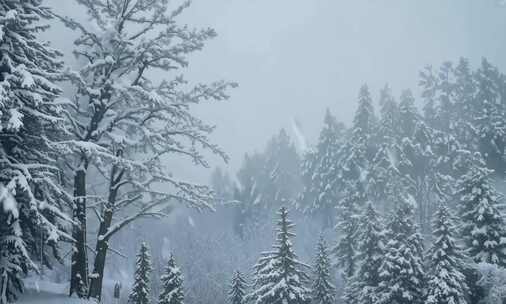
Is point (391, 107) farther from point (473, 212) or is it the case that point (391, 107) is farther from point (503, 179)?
point (473, 212)

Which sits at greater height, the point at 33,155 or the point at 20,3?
the point at 20,3

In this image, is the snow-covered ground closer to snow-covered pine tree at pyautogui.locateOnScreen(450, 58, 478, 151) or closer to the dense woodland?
the dense woodland

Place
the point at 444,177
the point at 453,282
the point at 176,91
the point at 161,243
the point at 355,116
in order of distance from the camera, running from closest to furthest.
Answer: the point at 176,91, the point at 453,282, the point at 444,177, the point at 355,116, the point at 161,243

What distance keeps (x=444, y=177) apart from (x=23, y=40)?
132ft

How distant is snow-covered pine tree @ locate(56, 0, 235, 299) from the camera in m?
11.5

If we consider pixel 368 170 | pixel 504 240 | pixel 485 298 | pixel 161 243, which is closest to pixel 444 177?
pixel 368 170

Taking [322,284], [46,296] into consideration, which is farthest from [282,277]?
[46,296]

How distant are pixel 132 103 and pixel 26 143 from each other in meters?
2.72

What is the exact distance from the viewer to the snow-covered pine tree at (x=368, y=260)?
29061 mm

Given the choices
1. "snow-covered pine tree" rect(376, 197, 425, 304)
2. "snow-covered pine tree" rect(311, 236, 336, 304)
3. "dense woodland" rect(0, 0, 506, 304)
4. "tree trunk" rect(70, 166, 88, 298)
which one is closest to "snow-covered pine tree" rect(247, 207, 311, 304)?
"dense woodland" rect(0, 0, 506, 304)

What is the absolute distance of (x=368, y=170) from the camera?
46656mm

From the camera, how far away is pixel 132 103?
38.9 feet

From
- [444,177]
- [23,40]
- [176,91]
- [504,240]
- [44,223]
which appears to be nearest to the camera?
[44,223]

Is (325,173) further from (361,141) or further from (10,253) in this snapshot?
(10,253)
